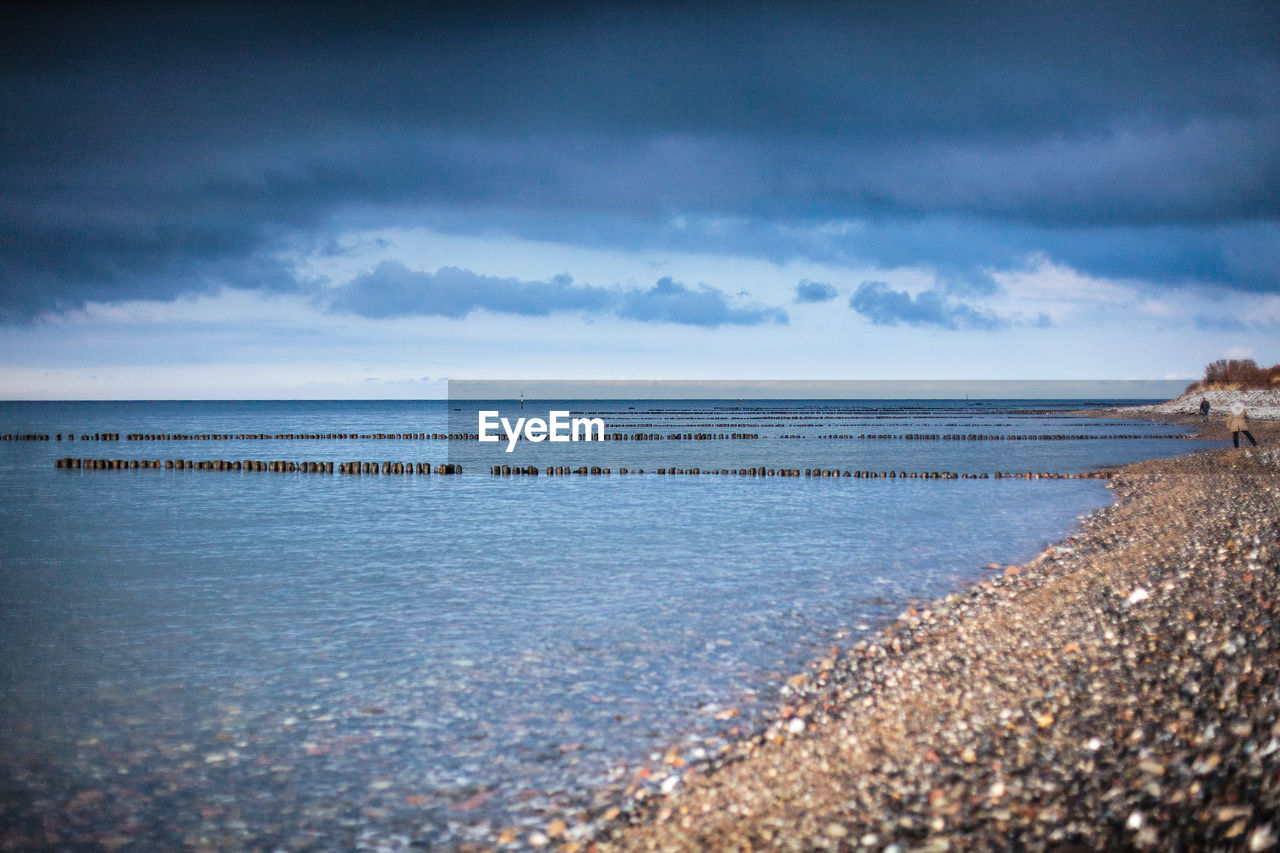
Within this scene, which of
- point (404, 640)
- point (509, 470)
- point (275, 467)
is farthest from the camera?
point (275, 467)

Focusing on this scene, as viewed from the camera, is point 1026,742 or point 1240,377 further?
point 1240,377

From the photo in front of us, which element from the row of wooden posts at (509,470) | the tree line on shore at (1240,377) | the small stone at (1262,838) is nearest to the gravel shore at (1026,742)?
the small stone at (1262,838)

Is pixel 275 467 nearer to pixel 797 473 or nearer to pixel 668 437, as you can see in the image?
pixel 797 473

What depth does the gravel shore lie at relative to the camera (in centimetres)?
614

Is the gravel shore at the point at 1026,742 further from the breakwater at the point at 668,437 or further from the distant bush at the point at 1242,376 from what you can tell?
the distant bush at the point at 1242,376

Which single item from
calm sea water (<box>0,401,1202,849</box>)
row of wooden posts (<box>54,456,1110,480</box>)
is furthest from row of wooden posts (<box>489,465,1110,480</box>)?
calm sea water (<box>0,401,1202,849</box>)

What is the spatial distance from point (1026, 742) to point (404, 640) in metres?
8.99

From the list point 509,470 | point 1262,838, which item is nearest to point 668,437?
point 509,470

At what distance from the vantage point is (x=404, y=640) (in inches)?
523

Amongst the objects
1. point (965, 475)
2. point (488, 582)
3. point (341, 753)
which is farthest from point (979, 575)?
point (965, 475)

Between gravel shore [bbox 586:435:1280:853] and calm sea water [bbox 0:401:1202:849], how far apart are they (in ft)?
3.54

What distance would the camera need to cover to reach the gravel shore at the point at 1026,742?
20.1ft

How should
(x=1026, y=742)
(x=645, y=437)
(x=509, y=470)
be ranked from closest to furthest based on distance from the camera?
(x=1026, y=742)
(x=509, y=470)
(x=645, y=437)

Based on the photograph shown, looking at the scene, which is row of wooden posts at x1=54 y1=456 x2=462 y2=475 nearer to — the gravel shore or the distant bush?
the gravel shore
